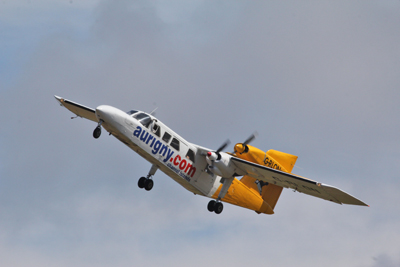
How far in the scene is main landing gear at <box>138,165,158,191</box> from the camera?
30.2 m

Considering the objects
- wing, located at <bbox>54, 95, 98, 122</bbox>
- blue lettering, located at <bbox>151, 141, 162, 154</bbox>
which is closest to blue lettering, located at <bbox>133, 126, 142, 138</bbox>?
blue lettering, located at <bbox>151, 141, 162, 154</bbox>

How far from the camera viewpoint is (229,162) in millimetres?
29953

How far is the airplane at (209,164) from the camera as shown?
26.4 m

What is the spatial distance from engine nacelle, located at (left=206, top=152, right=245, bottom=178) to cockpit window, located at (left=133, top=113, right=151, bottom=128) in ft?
14.2

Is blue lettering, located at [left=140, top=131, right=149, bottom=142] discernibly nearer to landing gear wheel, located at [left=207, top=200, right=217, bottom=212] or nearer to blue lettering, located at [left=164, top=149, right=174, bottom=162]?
blue lettering, located at [left=164, top=149, right=174, bottom=162]

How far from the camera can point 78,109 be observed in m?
31.5

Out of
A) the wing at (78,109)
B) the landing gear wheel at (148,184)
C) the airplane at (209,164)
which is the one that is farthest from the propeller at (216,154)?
the wing at (78,109)

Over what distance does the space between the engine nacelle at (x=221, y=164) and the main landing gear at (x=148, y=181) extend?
328cm

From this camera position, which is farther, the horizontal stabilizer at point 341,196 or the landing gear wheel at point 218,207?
the landing gear wheel at point 218,207

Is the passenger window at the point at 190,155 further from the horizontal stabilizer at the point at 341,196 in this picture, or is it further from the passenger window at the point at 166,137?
the horizontal stabilizer at the point at 341,196

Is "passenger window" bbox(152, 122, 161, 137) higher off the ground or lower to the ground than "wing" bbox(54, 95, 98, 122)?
higher

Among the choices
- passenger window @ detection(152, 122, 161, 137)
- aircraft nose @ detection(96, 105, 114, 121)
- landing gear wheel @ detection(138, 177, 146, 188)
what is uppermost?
passenger window @ detection(152, 122, 161, 137)

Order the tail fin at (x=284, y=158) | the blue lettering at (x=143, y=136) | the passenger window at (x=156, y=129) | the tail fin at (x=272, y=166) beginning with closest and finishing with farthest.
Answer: the blue lettering at (x=143, y=136) → the passenger window at (x=156, y=129) → the tail fin at (x=272, y=166) → the tail fin at (x=284, y=158)

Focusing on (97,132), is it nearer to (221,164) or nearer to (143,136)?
(143,136)
